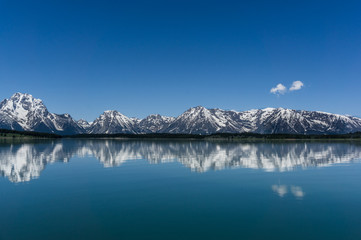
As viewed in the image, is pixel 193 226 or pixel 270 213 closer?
pixel 193 226

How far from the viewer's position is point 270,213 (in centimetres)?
2525

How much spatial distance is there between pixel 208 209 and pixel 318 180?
2656cm

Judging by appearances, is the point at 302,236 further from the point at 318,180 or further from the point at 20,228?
the point at 318,180

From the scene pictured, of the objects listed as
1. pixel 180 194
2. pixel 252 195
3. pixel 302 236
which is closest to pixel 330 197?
pixel 252 195

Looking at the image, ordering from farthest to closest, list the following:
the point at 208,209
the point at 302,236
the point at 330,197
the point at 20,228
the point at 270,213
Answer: the point at 330,197, the point at 208,209, the point at 270,213, the point at 20,228, the point at 302,236

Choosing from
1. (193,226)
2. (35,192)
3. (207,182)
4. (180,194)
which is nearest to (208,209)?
(193,226)

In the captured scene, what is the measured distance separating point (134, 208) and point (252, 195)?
1508cm

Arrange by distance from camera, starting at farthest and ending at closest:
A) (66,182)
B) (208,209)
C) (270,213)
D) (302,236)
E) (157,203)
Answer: (66,182)
(157,203)
(208,209)
(270,213)
(302,236)

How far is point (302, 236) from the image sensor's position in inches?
783

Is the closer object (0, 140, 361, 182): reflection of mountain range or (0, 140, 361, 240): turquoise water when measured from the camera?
(0, 140, 361, 240): turquoise water

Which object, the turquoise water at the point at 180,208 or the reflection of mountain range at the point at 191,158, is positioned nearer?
the turquoise water at the point at 180,208

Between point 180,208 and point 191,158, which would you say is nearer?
point 180,208

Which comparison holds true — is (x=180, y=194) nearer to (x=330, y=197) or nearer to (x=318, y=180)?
(x=330, y=197)

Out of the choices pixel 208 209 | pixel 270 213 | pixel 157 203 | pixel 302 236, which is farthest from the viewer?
pixel 157 203
